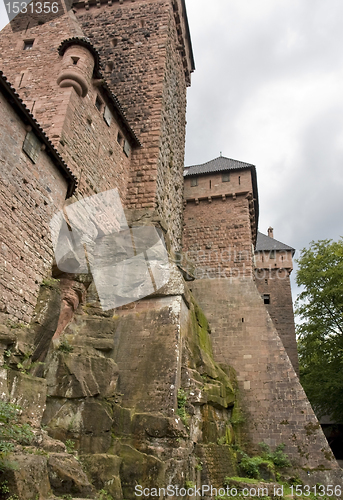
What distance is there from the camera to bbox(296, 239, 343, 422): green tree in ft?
56.3

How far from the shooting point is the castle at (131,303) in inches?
291

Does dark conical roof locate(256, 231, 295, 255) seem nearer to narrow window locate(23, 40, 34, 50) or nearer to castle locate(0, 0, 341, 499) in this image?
castle locate(0, 0, 341, 499)

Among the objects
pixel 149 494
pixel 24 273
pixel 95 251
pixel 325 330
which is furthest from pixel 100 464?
pixel 325 330

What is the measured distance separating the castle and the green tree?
4.82 metres

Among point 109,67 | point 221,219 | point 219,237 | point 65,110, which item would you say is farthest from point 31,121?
point 221,219

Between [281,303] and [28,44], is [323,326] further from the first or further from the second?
[28,44]

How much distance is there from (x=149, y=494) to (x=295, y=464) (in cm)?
558

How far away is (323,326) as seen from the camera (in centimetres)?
1870

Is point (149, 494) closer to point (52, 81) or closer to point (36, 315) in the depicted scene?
point (36, 315)

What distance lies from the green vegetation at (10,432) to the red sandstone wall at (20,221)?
5.59ft

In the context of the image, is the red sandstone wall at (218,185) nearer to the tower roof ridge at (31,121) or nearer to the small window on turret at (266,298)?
the small window on turret at (266,298)

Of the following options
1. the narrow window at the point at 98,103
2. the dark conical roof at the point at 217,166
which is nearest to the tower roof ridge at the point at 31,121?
the narrow window at the point at 98,103

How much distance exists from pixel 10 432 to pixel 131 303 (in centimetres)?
556

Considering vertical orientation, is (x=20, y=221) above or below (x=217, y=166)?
below
